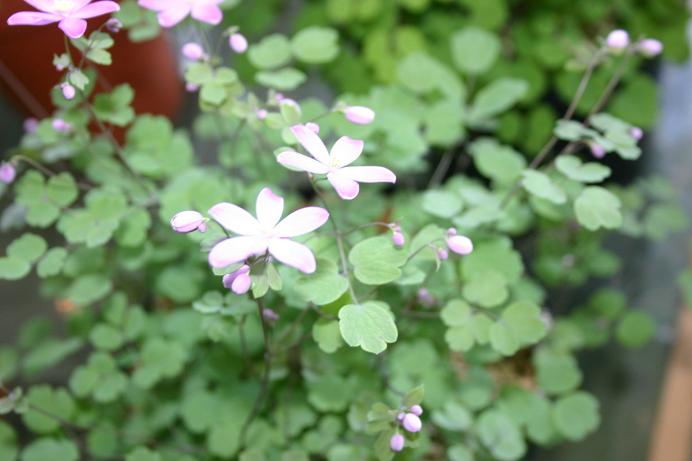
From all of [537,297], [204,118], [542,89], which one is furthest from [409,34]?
[537,297]

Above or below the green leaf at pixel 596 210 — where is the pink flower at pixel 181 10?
above

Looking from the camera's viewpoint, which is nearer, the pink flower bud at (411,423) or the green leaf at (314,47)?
the pink flower bud at (411,423)

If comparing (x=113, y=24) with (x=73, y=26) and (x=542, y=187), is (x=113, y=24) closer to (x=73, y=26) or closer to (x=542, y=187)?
(x=73, y=26)

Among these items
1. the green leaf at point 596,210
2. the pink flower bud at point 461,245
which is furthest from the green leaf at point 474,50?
the pink flower bud at point 461,245

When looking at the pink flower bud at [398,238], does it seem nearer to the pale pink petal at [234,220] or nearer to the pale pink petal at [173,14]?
the pale pink petal at [234,220]

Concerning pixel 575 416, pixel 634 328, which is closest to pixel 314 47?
pixel 575 416

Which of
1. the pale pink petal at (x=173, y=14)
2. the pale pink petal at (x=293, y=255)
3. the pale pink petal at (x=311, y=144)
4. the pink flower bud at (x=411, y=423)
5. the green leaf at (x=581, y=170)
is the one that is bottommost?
the pink flower bud at (x=411, y=423)
